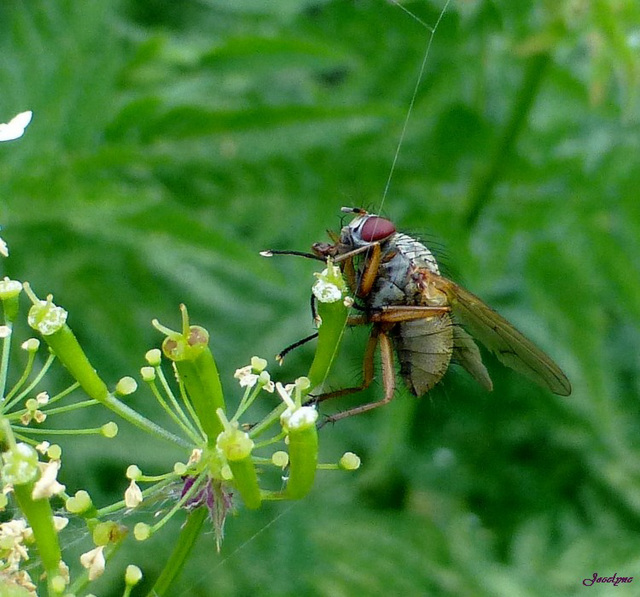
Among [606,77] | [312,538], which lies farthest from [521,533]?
[606,77]

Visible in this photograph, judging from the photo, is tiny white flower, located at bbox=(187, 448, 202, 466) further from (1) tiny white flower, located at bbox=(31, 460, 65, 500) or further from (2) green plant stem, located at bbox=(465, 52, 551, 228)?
(2) green plant stem, located at bbox=(465, 52, 551, 228)

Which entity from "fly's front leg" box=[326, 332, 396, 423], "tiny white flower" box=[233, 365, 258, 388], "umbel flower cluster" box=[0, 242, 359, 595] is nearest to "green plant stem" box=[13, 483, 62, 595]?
"umbel flower cluster" box=[0, 242, 359, 595]

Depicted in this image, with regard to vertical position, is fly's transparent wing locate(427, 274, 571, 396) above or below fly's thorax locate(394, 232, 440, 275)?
below

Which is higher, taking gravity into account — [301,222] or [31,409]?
[31,409]

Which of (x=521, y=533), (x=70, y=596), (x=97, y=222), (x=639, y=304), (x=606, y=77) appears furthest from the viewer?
(x=521, y=533)

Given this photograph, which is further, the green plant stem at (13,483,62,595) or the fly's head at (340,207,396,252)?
the fly's head at (340,207,396,252)

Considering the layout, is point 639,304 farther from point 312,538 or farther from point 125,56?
point 125,56

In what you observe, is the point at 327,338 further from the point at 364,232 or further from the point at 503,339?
the point at 503,339

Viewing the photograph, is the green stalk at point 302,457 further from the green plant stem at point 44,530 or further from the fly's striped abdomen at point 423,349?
the fly's striped abdomen at point 423,349
